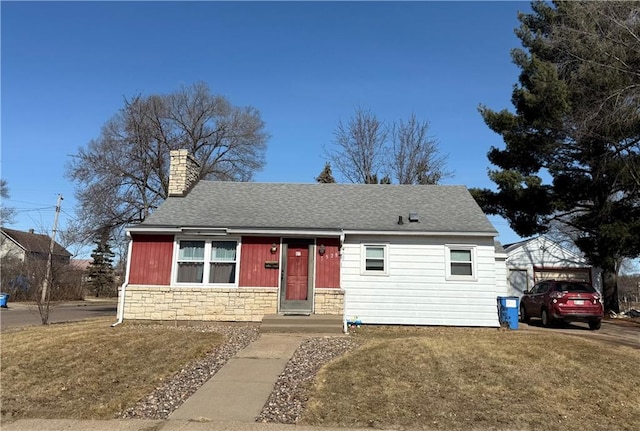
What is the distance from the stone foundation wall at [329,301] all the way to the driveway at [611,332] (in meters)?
6.34

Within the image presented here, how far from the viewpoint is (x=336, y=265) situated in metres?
13.8

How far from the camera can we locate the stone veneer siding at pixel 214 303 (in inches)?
524

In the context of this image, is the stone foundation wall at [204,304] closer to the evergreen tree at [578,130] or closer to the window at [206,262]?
the window at [206,262]

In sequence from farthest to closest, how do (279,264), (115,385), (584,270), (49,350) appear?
(584,270) < (279,264) < (49,350) < (115,385)

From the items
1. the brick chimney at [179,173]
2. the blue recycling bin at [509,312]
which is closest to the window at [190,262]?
the brick chimney at [179,173]

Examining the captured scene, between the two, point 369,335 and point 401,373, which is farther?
point 369,335

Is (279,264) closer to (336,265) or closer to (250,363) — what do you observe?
(336,265)

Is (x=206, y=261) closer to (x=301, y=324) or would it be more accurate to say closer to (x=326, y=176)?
(x=301, y=324)

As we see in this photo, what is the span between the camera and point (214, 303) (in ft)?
43.9

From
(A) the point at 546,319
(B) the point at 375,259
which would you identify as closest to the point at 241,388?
(B) the point at 375,259

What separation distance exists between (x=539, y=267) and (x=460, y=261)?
51.3ft

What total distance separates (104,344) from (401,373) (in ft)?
21.0

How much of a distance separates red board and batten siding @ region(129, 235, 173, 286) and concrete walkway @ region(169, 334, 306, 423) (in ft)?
16.8

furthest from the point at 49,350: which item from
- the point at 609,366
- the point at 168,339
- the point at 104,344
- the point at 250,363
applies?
the point at 609,366
